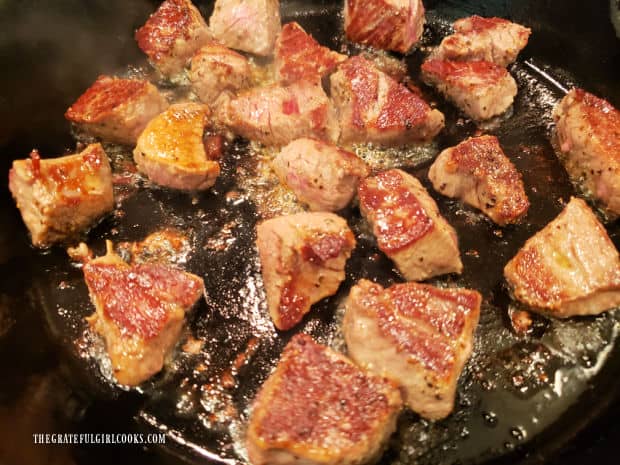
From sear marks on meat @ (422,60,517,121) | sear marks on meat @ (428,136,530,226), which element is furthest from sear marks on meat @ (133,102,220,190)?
sear marks on meat @ (422,60,517,121)

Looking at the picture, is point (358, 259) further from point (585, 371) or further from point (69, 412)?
point (69, 412)

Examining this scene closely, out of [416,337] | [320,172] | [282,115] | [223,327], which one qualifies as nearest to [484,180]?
[320,172]

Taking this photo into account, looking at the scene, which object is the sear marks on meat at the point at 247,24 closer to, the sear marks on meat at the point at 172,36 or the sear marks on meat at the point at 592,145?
the sear marks on meat at the point at 172,36

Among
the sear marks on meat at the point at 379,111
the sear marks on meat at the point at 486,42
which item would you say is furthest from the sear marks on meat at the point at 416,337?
the sear marks on meat at the point at 486,42

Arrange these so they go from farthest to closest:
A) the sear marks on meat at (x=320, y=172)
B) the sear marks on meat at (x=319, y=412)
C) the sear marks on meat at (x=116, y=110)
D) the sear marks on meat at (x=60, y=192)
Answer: the sear marks on meat at (x=116, y=110), the sear marks on meat at (x=320, y=172), the sear marks on meat at (x=60, y=192), the sear marks on meat at (x=319, y=412)

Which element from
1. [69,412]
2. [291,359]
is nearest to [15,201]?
[69,412]

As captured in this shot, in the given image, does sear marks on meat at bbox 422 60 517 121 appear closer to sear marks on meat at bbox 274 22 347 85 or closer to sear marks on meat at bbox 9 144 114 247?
sear marks on meat at bbox 274 22 347 85

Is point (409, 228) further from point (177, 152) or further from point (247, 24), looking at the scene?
point (247, 24)
